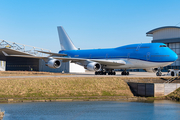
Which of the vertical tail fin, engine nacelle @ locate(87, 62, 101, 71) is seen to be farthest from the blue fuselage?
the vertical tail fin

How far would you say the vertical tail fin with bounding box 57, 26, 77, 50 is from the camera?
57.3 meters

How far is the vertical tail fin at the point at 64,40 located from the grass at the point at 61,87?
83.8 feet

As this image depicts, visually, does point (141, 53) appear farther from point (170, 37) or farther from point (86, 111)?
point (170, 37)

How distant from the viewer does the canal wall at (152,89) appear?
102 feet

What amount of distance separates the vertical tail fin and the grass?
25531 mm

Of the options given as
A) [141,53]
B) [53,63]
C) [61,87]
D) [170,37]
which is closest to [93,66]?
[53,63]

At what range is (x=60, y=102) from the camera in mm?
25859

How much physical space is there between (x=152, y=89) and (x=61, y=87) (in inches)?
479

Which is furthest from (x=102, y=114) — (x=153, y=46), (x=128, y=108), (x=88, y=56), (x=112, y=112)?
(x=88, y=56)

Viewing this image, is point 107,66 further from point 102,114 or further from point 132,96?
point 102,114

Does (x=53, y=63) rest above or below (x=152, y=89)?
above

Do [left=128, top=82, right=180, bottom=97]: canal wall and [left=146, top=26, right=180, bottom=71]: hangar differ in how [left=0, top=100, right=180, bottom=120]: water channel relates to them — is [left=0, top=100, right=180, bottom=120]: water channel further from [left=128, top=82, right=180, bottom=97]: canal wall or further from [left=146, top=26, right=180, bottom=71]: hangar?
[left=146, top=26, right=180, bottom=71]: hangar

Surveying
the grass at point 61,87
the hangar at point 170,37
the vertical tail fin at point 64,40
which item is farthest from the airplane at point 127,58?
the hangar at point 170,37

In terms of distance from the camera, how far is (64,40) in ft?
192
